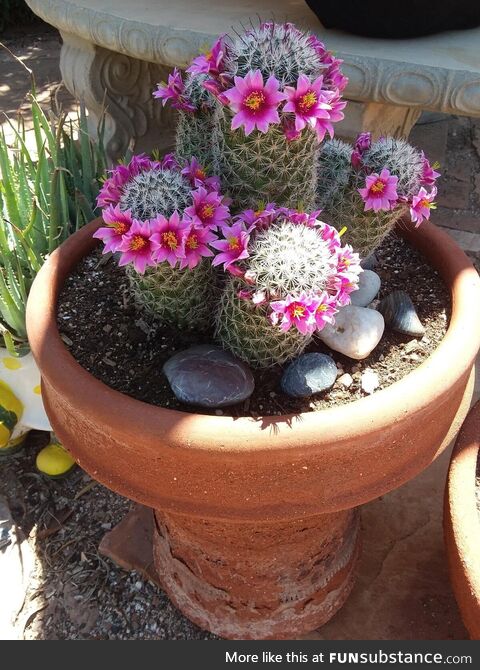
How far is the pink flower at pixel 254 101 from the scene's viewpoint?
74cm

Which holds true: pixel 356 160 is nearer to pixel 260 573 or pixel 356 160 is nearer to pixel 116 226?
pixel 116 226

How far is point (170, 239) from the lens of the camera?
30.6 inches

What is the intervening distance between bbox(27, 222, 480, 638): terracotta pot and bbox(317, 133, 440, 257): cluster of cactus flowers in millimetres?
172

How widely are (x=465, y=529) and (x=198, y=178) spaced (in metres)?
0.66

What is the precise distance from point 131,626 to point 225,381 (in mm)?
671

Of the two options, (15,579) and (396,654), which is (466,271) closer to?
(396,654)

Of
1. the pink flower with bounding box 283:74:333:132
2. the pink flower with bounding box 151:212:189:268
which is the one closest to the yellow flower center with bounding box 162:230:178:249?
the pink flower with bounding box 151:212:189:268

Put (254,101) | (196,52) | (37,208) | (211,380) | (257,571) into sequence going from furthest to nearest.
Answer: (196,52) → (37,208) → (257,571) → (211,380) → (254,101)

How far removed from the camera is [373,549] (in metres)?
1.31

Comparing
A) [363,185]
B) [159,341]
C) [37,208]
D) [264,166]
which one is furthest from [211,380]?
[37,208]

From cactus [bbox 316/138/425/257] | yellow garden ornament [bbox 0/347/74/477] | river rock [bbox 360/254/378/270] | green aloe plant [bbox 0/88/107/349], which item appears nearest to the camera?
cactus [bbox 316/138/425/257]

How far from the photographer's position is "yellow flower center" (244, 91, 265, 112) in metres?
0.74

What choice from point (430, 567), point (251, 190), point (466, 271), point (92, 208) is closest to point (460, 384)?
point (466, 271)

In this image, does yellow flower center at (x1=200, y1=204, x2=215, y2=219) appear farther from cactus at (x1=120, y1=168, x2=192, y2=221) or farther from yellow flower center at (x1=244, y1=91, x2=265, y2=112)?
yellow flower center at (x1=244, y1=91, x2=265, y2=112)
